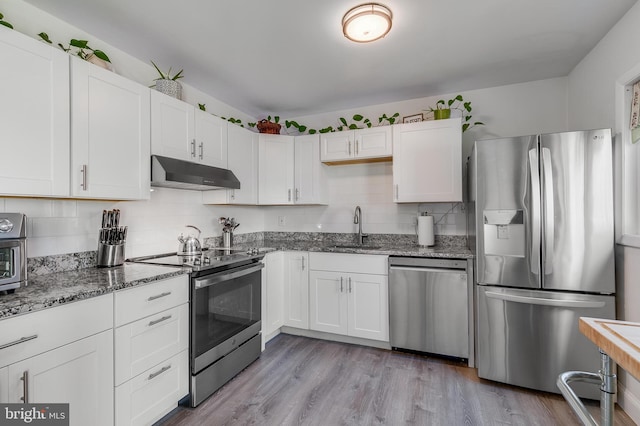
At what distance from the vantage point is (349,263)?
2973 millimetres

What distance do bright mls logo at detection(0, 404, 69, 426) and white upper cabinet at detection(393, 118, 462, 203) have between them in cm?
276

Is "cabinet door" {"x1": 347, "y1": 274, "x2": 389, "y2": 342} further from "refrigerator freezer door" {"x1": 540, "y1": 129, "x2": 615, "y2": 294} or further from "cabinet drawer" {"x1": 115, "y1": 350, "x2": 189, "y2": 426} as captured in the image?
"cabinet drawer" {"x1": 115, "y1": 350, "x2": 189, "y2": 426}

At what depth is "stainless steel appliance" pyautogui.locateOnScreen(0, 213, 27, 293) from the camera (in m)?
1.40

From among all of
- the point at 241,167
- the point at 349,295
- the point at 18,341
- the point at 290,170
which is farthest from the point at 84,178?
the point at 349,295

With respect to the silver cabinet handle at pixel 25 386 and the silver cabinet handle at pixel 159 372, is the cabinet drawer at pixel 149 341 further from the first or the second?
the silver cabinet handle at pixel 25 386

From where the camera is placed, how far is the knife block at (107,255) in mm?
2062

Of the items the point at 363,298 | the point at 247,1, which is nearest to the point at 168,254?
the point at 363,298

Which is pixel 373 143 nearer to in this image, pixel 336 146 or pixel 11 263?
pixel 336 146

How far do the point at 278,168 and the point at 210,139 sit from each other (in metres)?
0.93

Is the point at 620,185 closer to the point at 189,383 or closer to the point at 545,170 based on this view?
the point at 545,170

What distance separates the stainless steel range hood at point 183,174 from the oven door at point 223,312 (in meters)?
0.71

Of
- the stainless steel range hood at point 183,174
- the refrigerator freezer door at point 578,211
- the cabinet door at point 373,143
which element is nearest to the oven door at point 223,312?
the stainless steel range hood at point 183,174

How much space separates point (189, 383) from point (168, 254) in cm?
109

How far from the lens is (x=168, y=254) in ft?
8.70
